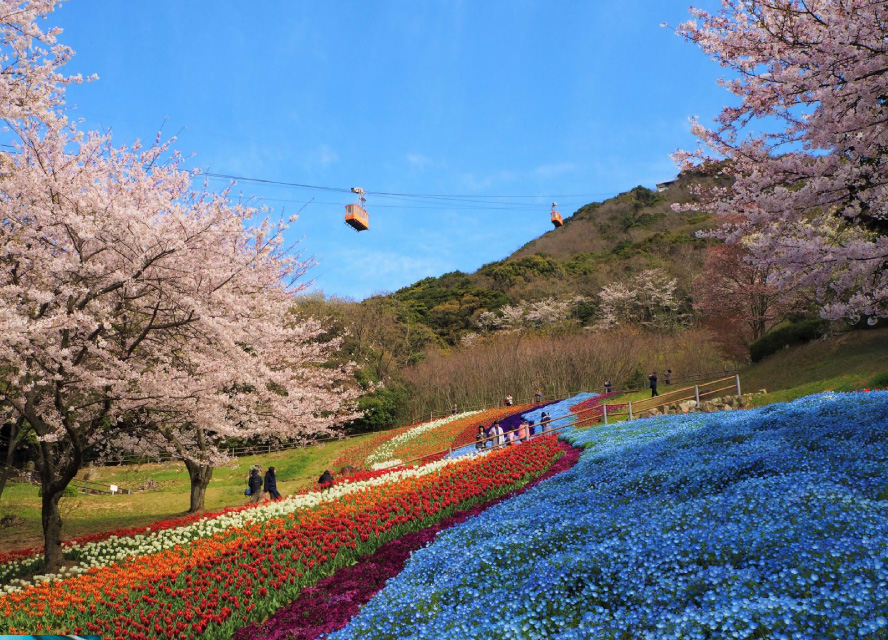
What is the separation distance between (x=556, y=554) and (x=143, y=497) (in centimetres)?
2462

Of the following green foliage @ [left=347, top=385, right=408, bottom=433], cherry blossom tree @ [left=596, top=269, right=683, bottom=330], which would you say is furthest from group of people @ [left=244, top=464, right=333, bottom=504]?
cherry blossom tree @ [left=596, top=269, right=683, bottom=330]

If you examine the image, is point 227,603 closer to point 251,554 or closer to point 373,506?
point 251,554

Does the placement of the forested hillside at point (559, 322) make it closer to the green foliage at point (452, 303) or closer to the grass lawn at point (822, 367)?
the green foliage at point (452, 303)

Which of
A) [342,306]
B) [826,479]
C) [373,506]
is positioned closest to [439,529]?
[373,506]

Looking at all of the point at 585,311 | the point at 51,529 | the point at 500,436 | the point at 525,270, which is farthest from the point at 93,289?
the point at 525,270

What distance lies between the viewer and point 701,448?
10.0 meters

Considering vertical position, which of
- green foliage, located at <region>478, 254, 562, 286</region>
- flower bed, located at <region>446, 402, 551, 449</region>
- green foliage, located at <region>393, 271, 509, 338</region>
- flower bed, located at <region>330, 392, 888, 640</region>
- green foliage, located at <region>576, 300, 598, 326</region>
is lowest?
flower bed, located at <region>446, 402, 551, 449</region>

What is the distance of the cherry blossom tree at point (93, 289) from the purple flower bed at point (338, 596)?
4961 mm

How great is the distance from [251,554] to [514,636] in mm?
6505

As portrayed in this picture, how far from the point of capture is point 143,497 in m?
25.2

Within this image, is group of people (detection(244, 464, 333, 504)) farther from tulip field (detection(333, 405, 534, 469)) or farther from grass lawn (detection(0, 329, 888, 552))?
tulip field (detection(333, 405, 534, 469))

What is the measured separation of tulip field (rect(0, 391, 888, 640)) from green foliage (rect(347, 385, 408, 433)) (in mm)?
28124

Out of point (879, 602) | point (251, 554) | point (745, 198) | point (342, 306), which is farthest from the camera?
point (342, 306)

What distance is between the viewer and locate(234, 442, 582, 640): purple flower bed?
644 centimetres
